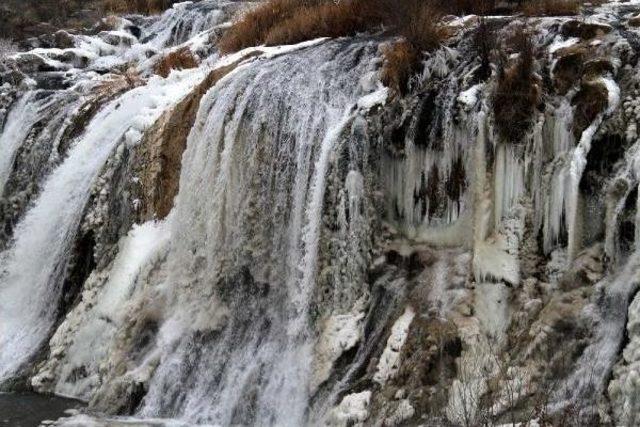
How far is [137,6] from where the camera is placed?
69.4 feet

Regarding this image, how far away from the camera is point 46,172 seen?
11484 millimetres

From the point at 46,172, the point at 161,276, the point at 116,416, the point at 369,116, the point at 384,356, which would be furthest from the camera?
the point at 46,172

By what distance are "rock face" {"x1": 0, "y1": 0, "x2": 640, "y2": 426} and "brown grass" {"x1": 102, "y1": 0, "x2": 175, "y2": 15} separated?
11.1m

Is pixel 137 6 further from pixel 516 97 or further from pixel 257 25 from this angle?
pixel 516 97

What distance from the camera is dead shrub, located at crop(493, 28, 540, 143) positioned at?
7.39 m

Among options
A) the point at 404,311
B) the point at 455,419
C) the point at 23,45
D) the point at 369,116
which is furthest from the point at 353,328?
the point at 23,45

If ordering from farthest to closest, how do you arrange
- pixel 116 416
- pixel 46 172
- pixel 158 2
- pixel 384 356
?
pixel 158 2 < pixel 46 172 < pixel 116 416 < pixel 384 356

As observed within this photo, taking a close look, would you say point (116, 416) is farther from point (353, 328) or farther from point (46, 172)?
point (46, 172)

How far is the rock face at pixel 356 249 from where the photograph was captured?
6402mm

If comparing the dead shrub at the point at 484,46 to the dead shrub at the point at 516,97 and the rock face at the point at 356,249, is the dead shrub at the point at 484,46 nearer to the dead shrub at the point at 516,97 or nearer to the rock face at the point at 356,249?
the rock face at the point at 356,249

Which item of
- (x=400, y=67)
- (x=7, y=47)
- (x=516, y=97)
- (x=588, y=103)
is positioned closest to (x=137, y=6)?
(x=7, y=47)

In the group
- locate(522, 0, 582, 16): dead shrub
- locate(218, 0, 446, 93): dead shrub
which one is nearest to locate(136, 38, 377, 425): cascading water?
locate(218, 0, 446, 93): dead shrub

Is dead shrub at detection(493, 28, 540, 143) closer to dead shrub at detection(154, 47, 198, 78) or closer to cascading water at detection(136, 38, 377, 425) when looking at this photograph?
cascading water at detection(136, 38, 377, 425)

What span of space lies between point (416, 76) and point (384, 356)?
11.5 ft
